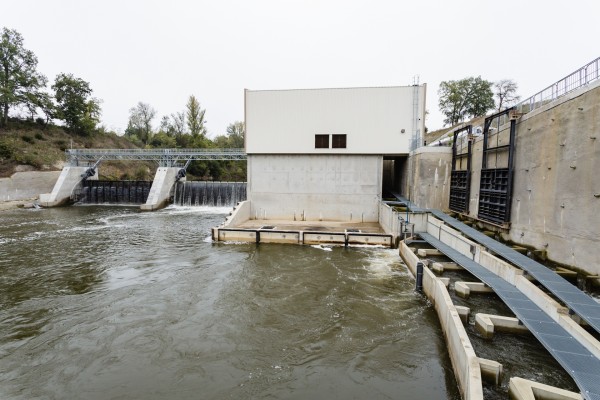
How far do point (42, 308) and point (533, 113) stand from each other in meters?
16.3

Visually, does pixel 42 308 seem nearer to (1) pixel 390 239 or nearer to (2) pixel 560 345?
(2) pixel 560 345

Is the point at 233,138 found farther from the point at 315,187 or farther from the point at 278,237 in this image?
the point at 278,237

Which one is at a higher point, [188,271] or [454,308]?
[454,308]

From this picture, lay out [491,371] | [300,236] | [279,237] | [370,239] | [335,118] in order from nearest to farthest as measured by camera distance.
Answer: [491,371] → [370,239] → [300,236] → [279,237] → [335,118]

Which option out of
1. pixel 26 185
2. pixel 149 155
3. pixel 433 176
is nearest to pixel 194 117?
pixel 149 155

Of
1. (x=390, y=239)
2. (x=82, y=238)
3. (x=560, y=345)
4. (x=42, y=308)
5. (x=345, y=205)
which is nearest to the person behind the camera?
(x=560, y=345)

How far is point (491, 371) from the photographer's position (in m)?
5.27

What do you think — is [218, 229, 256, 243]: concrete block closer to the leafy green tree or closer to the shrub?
the shrub

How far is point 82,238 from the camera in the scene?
17.4 meters

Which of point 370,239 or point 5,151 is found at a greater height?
point 5,151

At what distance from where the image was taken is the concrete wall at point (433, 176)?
17.8 meters

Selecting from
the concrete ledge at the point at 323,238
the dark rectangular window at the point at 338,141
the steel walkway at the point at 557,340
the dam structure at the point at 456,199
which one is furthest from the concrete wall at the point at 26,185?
the steel walkway at the point at 557,340

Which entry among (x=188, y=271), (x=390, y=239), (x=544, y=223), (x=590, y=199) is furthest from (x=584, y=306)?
(x=188, y=271)

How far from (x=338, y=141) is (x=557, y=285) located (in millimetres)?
14424
